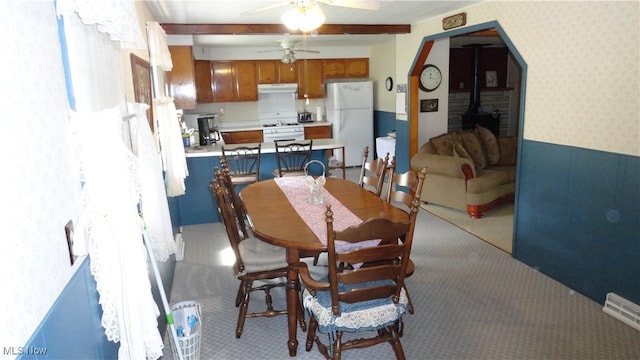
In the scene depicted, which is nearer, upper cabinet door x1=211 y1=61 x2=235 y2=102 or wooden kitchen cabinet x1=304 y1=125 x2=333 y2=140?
upper cabinet door x1=211 y1=61 x2=235 y2=102

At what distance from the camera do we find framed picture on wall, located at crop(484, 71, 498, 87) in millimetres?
7723

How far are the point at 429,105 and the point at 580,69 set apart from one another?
287cm

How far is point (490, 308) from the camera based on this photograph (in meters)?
2.95

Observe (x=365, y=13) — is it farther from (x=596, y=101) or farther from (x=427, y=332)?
(x=427, y=332)

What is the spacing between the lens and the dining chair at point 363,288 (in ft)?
6.27

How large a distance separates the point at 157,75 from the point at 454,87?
17.1ft

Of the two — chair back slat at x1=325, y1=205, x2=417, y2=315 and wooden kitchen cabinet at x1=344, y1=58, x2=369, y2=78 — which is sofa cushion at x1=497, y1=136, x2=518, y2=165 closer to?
wooden kitchen cabinet at x1=344, y1=58, x2=369, y2=78

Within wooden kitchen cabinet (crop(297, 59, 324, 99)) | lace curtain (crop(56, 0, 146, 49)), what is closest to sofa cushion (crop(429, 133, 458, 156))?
wooden kitchen cabinet (crop(297, 59, 324, 99))

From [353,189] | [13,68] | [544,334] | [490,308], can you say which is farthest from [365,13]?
[13,68]

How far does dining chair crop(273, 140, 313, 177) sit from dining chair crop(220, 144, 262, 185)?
23cm

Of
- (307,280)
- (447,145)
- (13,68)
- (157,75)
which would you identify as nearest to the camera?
(13,68)

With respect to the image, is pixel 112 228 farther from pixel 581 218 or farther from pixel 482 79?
pixel 482 79

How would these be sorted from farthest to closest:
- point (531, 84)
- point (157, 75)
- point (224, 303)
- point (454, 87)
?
point (454, 87), point (157, 75), point (531, 84), point (224, 303)

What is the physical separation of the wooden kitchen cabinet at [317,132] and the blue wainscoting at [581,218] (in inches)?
175
